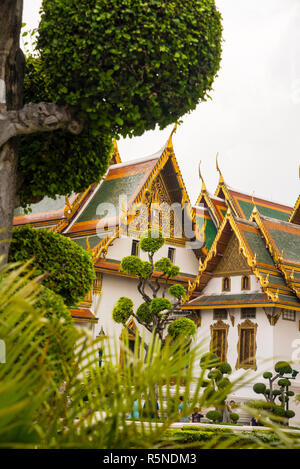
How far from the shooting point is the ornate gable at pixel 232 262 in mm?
18558

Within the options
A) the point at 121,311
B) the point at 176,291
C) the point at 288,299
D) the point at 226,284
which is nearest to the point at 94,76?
the point at 121,311

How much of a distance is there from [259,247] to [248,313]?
224 cm

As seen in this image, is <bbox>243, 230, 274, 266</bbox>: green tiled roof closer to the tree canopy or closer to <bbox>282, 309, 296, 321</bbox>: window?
<bbox>282, 309, 296, 321</bbox>: window

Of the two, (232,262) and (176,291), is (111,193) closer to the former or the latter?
(232,262)

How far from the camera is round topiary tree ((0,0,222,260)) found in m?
5.02

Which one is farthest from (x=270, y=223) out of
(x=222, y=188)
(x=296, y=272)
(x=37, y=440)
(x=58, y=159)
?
(x=37, y=440)

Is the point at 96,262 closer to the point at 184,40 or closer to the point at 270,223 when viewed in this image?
the point at 270,223

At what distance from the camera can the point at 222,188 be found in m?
24.2

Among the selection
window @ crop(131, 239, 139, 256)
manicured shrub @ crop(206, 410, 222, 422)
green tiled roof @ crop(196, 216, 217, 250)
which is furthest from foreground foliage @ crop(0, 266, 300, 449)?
green tiled roof @ crop(196, 216, 217, 250)

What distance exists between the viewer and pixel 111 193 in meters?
22.5

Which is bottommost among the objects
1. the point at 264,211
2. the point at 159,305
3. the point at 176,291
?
the point at 159,305

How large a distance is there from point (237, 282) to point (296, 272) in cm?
191

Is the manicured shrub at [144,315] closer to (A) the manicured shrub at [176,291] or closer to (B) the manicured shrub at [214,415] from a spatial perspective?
(A) the manicured shrub at [176,291]

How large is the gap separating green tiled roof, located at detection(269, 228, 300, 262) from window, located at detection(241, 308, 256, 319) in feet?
6.82
